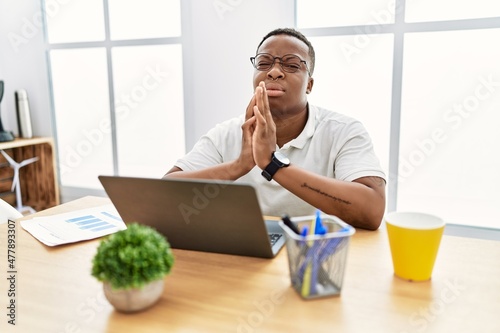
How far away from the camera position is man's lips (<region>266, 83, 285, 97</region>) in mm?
1594

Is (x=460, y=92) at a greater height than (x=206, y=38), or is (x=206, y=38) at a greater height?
(x=206, y=38)

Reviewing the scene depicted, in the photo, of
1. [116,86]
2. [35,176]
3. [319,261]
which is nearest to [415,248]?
[319,261]

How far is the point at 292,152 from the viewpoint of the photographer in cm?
166

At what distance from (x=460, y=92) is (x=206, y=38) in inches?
61.9

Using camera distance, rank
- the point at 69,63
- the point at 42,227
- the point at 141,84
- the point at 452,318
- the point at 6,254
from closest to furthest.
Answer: the point at 452,318, the point at 6,254, the point at 42,227, the point at 141,84, the point at 69,63

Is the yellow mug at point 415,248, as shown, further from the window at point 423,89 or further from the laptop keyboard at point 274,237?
the window at point 423,89

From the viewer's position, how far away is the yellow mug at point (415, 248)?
0.89 m

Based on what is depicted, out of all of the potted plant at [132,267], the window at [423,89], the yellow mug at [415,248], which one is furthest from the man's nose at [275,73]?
the window at [423,89]

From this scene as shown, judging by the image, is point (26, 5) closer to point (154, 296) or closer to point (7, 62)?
point (7, 62)

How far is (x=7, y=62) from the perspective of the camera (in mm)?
3752

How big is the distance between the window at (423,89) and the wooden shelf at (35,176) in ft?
7.51

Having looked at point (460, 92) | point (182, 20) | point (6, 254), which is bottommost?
point (6, 254)

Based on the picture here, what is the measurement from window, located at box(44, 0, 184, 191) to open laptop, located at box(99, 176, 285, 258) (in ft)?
7.33

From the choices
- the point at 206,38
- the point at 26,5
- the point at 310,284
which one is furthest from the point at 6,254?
the point at 26,5
